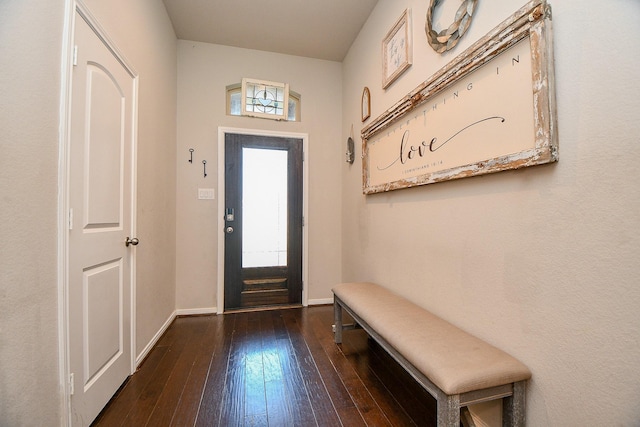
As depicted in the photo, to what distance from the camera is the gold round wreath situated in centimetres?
136

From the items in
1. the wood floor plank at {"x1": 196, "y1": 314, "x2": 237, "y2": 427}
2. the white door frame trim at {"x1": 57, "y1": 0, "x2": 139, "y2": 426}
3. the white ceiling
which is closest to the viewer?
the white door frame trim at {"x1": 57, "y1": 0, "x2": 139, "y2": 426}

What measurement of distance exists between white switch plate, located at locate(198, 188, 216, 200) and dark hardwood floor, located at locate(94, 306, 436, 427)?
141 cm

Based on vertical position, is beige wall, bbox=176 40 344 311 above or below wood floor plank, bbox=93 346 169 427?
above

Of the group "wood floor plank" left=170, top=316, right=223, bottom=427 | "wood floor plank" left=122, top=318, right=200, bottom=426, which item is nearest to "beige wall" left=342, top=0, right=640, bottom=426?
"wood floor plank" left=170, top=316, right=223, bottom=427

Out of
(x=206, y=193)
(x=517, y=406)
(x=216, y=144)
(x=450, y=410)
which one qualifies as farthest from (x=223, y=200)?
(x=517, y=406)

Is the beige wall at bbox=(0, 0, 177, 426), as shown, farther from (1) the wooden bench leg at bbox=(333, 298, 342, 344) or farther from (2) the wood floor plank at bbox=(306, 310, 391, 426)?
(1) the wooden bench leg at bbox=(333, 298, 342, 344)

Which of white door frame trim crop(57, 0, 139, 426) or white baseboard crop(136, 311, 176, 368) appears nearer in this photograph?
white door frame trim crop(57, 0, 139, 426)

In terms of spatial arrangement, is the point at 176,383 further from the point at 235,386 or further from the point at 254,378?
the point at 254,378

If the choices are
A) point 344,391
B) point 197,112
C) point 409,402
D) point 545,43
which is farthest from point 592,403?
point 197,112

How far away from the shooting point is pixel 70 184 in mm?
1261

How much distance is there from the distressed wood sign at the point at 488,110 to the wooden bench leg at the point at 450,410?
96cm

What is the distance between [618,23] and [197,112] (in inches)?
128

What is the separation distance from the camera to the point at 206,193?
3.01 meters

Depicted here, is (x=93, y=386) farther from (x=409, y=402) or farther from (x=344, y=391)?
(x=409, y=402)
